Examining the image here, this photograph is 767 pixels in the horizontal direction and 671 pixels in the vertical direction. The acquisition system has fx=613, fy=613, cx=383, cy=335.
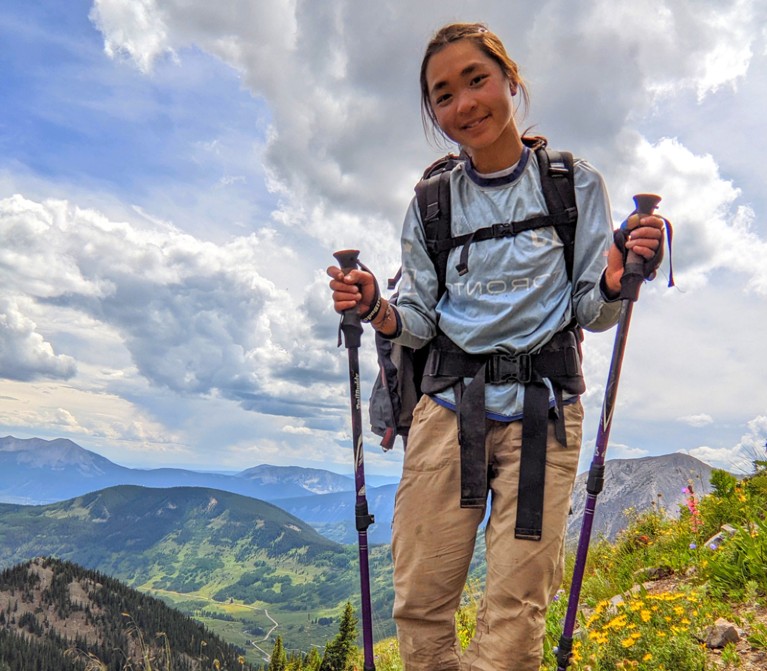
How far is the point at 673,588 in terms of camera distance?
6.11 m

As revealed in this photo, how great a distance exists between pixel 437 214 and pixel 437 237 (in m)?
0.13

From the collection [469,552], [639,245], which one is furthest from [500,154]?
[469,552]

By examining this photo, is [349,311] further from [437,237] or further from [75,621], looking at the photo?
[75,621]

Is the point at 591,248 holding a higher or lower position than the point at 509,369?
higher

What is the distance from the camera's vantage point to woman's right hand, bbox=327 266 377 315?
9.86 feet

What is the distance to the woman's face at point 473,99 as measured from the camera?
10.3 ft

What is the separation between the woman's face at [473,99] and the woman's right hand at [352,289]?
0.94 m

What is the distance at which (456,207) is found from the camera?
3383mm

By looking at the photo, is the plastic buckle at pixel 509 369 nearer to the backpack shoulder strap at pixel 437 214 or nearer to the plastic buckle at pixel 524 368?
the plastic buckle at pixel 524 368

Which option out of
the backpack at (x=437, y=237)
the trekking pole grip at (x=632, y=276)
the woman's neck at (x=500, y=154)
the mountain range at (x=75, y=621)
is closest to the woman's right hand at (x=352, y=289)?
the backpack at (x=437, y=237)

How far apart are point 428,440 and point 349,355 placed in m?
0.62

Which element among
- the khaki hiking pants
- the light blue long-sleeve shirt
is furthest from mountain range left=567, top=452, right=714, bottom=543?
the light blue long-sleeve shirt

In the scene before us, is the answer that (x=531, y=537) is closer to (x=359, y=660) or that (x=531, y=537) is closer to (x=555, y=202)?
(x=555, y=202)

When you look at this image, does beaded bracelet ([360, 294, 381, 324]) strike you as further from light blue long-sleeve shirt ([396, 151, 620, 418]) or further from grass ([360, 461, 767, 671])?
grass ([360, 461, 767, 671])
